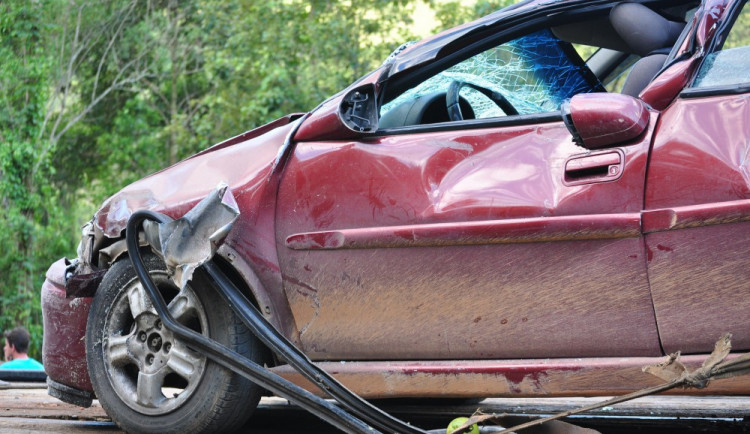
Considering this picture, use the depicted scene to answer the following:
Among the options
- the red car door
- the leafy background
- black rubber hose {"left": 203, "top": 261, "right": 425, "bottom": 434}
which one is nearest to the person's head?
black rubber hose {"left": 203, "top": 261, "right": 425, "bottom": 434}

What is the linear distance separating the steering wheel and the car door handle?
0.98 m

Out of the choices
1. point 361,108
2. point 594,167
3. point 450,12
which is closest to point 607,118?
point 594,167

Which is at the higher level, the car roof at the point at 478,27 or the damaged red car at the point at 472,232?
the car roof at the point at 478,27

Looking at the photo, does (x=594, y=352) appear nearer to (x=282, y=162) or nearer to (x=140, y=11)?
(x=282, y=162)

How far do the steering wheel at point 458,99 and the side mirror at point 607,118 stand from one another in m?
1.00

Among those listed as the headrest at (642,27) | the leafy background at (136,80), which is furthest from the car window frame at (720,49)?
the leafy background at (136,80)

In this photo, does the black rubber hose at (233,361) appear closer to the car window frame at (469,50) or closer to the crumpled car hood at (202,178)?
the crumpled car hood at (202,178)

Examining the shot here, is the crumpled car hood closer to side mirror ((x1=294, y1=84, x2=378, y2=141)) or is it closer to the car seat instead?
side mirror ((x1=294, y1=84, x2=378, y2=141))

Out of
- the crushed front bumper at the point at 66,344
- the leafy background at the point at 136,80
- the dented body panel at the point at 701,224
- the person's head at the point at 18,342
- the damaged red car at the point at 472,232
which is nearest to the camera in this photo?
the dented body panel at the point at 701,224

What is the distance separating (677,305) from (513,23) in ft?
4.27

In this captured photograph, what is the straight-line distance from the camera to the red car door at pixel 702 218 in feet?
9.53

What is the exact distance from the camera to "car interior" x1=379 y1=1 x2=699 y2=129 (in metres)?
3.71

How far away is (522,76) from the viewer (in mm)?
4211

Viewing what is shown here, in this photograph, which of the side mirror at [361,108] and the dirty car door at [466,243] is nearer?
the dirty car door at [466,243]
